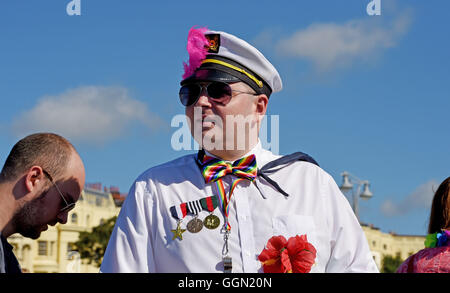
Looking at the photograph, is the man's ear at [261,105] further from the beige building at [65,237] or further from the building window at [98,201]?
the building window at [98,201]

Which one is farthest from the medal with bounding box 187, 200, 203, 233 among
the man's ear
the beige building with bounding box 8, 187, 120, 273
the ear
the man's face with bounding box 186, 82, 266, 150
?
the beige building with bounding box 8, 187, 120, 273

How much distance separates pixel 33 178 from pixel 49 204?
181mm

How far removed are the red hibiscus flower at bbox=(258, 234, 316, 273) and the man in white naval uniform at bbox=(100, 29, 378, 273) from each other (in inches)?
1.7

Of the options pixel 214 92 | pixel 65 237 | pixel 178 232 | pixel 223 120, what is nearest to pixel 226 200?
pixel 178 232

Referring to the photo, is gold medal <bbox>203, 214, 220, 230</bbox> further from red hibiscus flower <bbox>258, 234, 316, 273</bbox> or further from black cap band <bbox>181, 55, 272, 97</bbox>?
black cap band <bbox>181, 55, 272, 97</bbox>

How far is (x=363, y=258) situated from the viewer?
13.8 ft

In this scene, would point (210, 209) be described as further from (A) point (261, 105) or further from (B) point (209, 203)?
(A) point (261, 105)

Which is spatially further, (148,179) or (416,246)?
(416,246)

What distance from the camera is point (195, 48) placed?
4480 mm

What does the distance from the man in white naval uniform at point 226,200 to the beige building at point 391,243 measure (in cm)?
9847

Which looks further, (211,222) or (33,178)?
(211,222)
